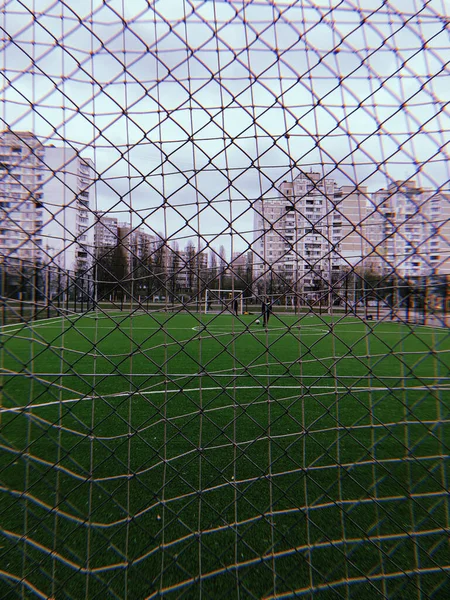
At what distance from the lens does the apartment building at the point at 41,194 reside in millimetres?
1066

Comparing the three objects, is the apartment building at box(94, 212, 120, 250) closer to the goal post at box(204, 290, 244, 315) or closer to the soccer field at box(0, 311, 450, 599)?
the soccer field at box(0, 311, 450, 599)

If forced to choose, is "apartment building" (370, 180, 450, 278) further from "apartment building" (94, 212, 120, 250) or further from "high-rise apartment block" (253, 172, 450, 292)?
"apartment building" (94, 212, 120, 250)

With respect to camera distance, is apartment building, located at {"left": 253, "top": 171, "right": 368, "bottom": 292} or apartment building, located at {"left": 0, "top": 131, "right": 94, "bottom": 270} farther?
apartment building, located at {"left": 253, "top": 171, "right": 368, "bottom": 292}

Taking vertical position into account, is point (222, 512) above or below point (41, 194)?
below

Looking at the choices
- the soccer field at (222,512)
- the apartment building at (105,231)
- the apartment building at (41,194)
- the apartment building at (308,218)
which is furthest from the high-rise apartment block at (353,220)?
the apartment building at (41,194)

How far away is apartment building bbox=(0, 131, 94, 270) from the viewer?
1.07 metres

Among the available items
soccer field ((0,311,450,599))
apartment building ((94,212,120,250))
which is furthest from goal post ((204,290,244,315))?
apartment building ((94,212,120,250))

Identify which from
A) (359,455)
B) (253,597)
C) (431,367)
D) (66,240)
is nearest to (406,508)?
Answer: (359,455)

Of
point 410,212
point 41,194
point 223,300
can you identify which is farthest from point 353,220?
point 41,194

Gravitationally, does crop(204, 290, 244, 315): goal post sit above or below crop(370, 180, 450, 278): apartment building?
below

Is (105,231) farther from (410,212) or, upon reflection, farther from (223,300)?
(410,212)

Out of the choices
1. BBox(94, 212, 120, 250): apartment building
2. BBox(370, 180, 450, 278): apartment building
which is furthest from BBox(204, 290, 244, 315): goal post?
BBox(370, 180, 450, 278): apartment building

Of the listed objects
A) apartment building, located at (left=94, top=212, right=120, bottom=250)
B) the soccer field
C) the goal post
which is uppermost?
apartment building, located at (left=94, top=212, right=120, bottom=250)

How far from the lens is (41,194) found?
1163 millimetres
